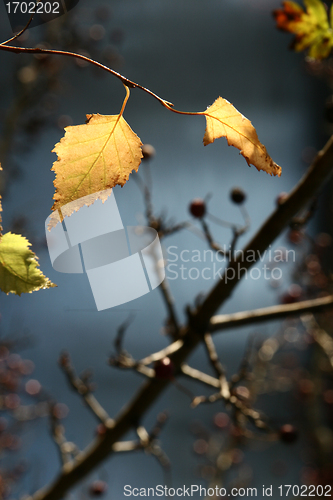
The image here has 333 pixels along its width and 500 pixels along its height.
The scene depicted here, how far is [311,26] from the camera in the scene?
1.40 ft

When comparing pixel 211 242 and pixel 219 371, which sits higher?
pixel 211 242

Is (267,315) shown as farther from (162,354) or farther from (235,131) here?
(235,131)

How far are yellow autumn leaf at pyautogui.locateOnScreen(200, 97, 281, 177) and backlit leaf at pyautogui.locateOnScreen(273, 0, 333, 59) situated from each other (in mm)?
279

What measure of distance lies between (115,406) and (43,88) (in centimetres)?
121

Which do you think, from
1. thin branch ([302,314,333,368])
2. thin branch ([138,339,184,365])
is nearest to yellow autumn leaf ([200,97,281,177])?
thin branch ([138,339,184,365])

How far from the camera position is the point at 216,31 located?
57.4 inches

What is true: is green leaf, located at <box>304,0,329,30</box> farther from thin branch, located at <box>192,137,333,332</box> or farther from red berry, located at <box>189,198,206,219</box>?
red berry, located at <box>189,198,206,219</box>

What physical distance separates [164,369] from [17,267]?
0.28 metres

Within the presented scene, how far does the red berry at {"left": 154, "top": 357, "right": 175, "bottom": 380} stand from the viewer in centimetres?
45

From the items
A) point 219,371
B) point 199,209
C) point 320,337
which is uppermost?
point 199,209

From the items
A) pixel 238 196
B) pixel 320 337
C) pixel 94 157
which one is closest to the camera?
pixel 94 157

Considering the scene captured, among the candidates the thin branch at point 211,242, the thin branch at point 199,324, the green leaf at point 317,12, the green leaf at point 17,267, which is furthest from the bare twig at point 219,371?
the green leaf at point 317,12

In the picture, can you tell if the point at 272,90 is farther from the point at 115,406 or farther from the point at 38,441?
the point at 38,441

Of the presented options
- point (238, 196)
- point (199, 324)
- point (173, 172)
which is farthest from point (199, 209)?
point (173, 172)
